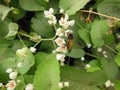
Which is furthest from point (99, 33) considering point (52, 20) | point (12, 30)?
point (12, 30)

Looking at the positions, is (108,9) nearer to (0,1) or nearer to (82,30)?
(82,30)

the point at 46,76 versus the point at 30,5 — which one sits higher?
the point at 30,5

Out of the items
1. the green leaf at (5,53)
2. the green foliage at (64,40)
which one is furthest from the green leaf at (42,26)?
the green leaf at (5,53)

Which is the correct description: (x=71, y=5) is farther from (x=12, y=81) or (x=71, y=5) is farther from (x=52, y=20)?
(x=12, y=81)

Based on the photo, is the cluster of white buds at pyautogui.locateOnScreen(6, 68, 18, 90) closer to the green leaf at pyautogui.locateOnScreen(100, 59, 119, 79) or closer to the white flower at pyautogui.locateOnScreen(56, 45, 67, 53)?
the white flower at pyautogui.locateOnScreen(56, 45, 67, 53)

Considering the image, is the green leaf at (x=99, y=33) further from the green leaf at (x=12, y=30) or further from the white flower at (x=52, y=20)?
the green leaf at (x=12, y=30)

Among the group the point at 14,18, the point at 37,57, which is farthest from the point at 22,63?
the point at 14,18

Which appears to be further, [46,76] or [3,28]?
[3,28]
